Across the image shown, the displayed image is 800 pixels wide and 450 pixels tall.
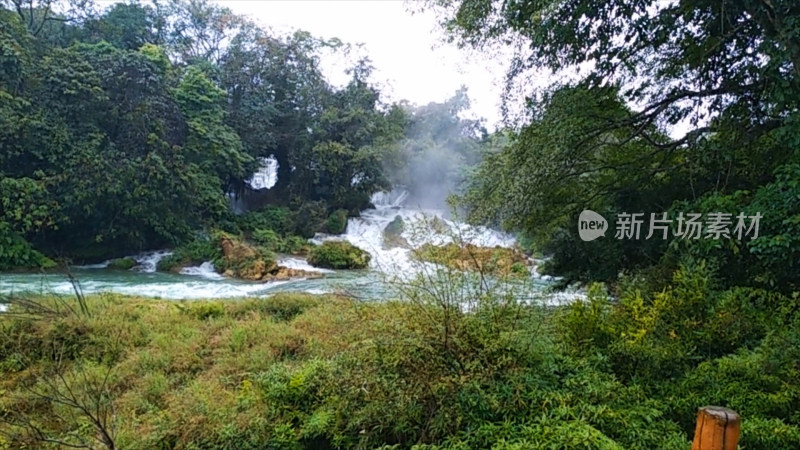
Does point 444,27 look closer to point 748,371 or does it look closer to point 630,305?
point 630,305

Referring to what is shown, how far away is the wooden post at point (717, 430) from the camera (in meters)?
1.28

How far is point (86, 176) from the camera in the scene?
11.9 metres

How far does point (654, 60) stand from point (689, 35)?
368mm

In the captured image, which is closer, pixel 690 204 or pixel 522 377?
pixel 522 377

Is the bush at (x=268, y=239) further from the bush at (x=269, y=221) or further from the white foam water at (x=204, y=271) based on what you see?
the white foam water at (x=204, y=271)

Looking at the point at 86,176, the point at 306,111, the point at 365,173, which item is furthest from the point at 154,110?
the point at 365,173

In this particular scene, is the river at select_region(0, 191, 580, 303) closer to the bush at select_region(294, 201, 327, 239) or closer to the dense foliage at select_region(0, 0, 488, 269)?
the bush at select_region(294, 201, 327, 239)

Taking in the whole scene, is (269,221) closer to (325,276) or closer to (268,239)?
(268,239)

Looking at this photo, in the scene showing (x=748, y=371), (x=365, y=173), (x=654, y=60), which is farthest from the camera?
(x=365, y=173)

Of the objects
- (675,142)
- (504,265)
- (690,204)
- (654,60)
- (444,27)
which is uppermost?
(444,27)

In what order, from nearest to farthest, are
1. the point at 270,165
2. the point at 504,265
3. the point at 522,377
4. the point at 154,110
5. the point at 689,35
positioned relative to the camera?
the point at 522,377 → the point at 504,265 → the point at 689,35 → the point at 154,110 → the point at 270,165

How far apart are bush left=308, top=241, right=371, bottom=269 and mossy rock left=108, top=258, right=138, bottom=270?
461cm

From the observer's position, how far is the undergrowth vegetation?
6.69ft

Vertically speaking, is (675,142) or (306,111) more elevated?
(306,111)
